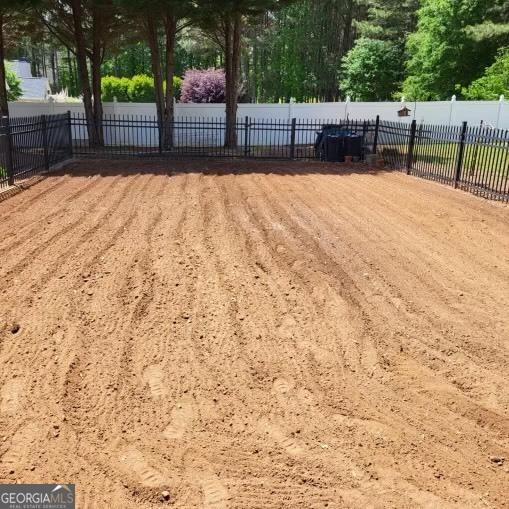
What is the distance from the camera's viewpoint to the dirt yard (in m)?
3.25

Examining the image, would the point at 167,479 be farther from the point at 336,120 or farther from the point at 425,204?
the point at 336,120

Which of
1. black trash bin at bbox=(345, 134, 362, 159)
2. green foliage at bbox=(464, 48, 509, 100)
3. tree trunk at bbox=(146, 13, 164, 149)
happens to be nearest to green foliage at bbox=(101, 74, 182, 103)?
tree trunk at bbox=(146, 13, 164, 149)

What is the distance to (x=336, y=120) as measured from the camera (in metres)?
25.6

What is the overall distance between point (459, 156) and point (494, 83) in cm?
1855

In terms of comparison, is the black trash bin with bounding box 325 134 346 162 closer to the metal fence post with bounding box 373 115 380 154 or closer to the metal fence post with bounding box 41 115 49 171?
the metal fence post with bounding box 373 115 380 154

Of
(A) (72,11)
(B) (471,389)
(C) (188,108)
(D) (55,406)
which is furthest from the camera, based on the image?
(C) (188,108)

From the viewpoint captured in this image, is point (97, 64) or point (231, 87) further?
point (97, 64)

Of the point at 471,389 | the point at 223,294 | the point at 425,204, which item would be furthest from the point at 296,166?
the point at 471,389

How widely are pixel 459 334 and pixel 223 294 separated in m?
2.44

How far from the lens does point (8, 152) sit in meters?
11.6

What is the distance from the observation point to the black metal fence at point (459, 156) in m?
11.4

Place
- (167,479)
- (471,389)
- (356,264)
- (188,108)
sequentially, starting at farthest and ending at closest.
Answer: (188,108)
(356,264)
(471,389)
(167,479)

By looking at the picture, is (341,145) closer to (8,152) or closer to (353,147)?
(353,147)

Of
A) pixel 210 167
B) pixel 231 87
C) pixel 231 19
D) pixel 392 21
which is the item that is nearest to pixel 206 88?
pixel 231 87
